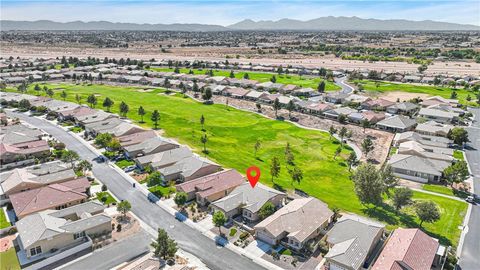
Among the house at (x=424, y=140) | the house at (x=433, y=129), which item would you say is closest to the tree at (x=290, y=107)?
the house at (x=424, y=140)

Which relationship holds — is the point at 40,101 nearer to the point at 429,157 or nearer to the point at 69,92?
the point at 69,92

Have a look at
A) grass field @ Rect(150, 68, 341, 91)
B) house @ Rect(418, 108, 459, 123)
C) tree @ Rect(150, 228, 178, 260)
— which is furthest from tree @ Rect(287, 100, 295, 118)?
tree @ Rect(150, 228, 178, 260)

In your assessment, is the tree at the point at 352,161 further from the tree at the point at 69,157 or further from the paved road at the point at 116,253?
the tree at the point at 69,157

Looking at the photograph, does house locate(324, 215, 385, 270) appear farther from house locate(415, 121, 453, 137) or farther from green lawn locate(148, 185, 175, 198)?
house locate(415, 121, 453, 137)

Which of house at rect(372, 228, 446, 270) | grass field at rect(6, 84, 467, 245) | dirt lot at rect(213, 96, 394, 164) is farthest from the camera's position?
dirt lot at rect(213, 96, 394, 164)

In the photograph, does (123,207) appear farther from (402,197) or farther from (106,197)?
(402,197)

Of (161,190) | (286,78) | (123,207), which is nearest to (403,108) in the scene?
(286,78)
